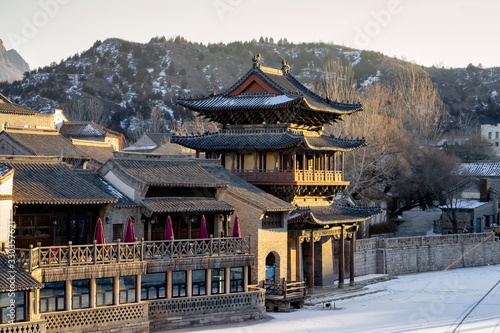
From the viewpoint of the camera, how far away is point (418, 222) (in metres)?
75.2

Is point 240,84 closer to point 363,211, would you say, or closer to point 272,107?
point 272,107

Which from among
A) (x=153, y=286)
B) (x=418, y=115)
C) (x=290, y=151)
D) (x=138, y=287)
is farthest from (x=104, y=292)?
(x=418, y=115)

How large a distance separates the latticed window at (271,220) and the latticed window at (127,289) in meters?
9.79

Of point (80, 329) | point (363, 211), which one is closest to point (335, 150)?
point (363, 211)

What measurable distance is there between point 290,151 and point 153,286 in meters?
14.9

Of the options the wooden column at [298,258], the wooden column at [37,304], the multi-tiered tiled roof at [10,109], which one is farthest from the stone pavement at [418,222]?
the wooden column at [37,304]

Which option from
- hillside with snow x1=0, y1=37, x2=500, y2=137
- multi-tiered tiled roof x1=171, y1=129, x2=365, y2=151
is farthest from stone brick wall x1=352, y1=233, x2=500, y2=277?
hillside with snow x1=0, y1=37, x2=500, y2=137

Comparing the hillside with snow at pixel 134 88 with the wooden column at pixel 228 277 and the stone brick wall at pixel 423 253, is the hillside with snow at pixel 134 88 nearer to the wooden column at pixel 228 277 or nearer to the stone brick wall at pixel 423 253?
the stone brick wall at pixel 423 253

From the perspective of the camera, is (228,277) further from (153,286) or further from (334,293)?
(334,293)

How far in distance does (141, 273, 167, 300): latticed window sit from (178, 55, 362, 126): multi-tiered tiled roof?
49.7 ft

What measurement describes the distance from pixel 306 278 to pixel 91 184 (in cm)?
1673

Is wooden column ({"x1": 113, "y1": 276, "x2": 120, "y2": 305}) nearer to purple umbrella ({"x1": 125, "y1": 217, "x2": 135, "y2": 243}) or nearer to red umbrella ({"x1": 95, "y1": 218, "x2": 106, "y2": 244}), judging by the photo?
red umbrella ({"x1": 95, "y1": 218, "x2": 106, "y2": 244})

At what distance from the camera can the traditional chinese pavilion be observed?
153 feet

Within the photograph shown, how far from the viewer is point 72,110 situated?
432ft
